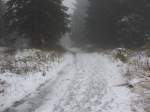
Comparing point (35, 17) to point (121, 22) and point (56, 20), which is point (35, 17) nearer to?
point (56, 20)

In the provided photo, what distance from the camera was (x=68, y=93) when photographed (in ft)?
33.8

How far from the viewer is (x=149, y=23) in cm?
2823

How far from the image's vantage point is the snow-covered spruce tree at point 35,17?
88.9 ft

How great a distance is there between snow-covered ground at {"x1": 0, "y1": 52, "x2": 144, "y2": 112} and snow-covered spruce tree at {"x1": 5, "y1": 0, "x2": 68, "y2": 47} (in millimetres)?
14118

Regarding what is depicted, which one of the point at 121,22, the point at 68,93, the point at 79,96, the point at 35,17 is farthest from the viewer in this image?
the point at 121,22

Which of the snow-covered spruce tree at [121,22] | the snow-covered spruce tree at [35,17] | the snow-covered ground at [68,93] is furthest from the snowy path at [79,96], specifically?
the snow-covered spruce tree at [121,22]

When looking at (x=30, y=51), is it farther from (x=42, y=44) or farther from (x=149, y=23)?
(x=149, y=23)

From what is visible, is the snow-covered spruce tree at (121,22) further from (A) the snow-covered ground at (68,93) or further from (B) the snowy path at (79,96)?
(B) the snowy path at (79,96)

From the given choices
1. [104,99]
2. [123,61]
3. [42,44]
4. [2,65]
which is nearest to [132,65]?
[123,61]

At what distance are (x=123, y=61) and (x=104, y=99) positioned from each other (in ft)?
31.2

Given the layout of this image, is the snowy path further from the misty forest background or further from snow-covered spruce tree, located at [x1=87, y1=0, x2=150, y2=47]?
snow-covered spruce tree, located at [x1=87, y1=0, x2=150, y2=47]

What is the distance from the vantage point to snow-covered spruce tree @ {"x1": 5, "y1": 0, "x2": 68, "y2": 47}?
27.1 meters

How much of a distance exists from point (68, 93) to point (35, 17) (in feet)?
60.2

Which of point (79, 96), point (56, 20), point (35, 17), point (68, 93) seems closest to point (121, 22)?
point (56, 20)
